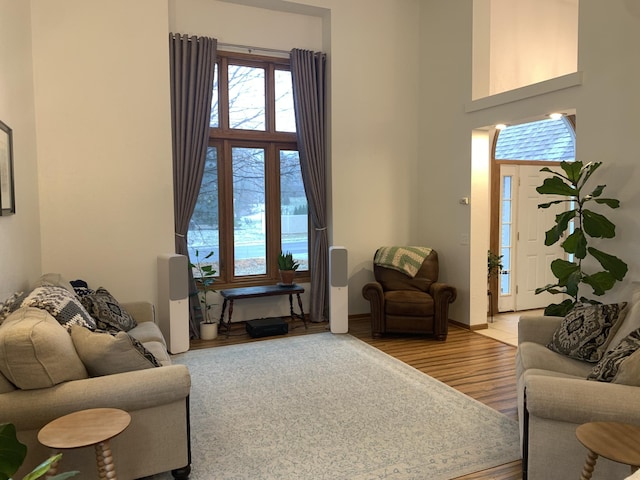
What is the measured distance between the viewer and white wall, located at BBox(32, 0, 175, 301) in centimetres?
470

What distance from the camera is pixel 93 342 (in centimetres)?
245

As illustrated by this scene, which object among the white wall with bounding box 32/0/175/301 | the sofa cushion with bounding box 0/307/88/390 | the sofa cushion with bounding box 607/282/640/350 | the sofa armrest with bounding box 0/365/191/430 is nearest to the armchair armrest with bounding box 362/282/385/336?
the white wall with bounding box 32/0/175/301

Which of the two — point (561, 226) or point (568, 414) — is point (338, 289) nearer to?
point (561, 226)

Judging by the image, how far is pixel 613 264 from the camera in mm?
3762

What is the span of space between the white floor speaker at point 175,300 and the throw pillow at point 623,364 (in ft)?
11.9

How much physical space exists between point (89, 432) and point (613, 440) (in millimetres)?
2171

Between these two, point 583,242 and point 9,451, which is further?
point 583,242

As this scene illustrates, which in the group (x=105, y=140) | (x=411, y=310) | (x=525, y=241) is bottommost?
(x=411, y=310)

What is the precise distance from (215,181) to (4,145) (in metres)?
2.63

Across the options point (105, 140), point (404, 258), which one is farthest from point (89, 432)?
point (404, 258)

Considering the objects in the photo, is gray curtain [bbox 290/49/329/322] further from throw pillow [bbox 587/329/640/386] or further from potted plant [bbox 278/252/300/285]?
throw pillow [bbox 587/329/640/386]

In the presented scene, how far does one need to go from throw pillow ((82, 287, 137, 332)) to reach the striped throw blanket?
301 centimetres

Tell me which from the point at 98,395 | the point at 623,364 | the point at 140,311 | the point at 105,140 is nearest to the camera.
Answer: the point at 98,395

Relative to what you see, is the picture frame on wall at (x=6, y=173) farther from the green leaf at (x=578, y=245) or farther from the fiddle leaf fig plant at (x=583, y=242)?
the green leaf at (x=578, y=245)
